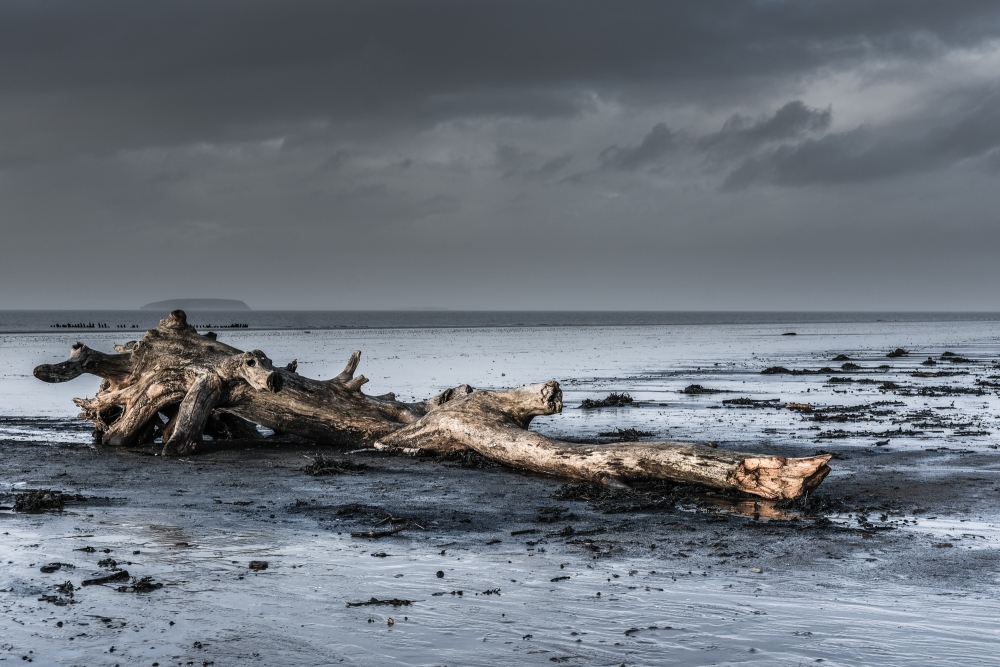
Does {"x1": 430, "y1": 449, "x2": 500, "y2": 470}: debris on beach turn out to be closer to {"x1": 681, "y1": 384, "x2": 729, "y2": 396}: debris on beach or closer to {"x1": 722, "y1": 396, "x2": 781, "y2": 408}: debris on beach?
{"x1": 722, "y1": 396, "x2": 781, "y2": 408}: debris on beach

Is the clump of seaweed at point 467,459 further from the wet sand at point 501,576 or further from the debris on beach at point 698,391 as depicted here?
the debris on beach at point 698,391

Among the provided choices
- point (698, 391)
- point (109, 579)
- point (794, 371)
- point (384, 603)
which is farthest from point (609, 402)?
point (109, 579)

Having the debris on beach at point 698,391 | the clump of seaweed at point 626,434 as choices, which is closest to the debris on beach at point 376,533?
the clump of seaweed at point 626,434

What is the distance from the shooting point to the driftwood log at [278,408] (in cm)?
1177

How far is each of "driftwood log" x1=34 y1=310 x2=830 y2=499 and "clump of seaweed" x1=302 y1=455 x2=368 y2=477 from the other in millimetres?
1397

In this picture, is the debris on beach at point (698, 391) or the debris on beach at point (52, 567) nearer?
the debris on beach at point (52, 567)

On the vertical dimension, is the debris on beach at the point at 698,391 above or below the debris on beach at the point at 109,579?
above

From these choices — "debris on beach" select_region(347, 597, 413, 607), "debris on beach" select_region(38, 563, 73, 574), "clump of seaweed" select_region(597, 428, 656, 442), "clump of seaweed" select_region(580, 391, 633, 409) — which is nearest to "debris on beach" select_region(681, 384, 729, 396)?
"clump of seaweed" select_region(580, 391, 633, 409)

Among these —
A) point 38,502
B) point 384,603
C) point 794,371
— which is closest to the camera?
point 384,603

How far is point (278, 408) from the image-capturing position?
13789 mm

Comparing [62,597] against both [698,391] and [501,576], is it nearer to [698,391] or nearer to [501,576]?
[501,576]

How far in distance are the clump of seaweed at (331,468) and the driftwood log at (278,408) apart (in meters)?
1.40

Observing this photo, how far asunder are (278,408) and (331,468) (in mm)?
2515

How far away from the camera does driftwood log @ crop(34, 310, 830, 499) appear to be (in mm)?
11773
